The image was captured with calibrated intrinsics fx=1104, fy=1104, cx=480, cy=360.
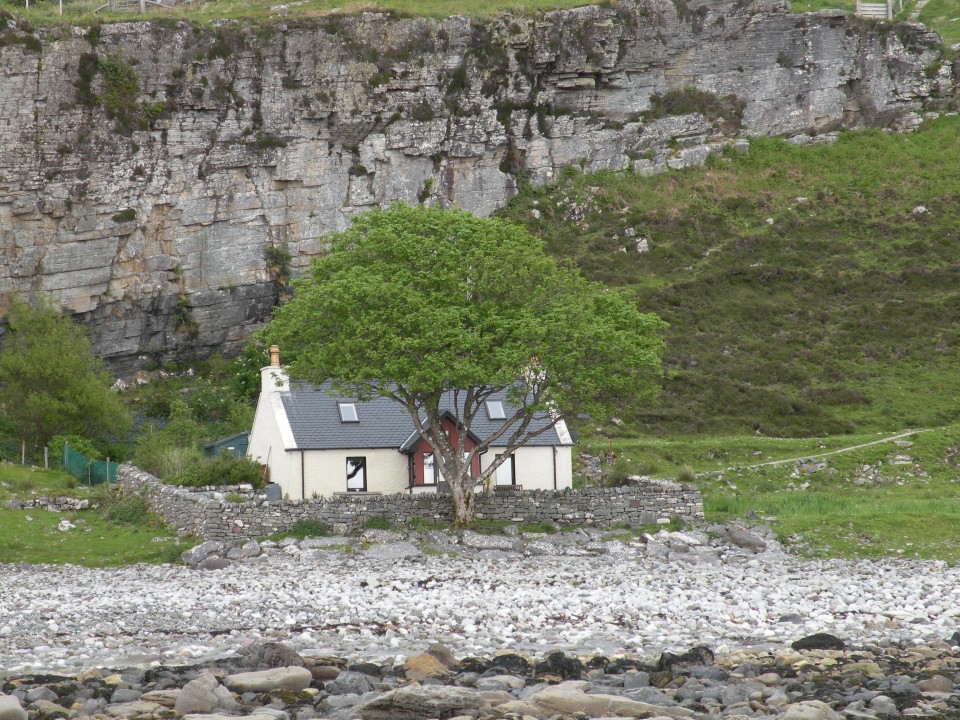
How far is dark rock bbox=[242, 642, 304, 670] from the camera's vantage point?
1655cm

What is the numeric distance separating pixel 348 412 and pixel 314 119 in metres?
42.6

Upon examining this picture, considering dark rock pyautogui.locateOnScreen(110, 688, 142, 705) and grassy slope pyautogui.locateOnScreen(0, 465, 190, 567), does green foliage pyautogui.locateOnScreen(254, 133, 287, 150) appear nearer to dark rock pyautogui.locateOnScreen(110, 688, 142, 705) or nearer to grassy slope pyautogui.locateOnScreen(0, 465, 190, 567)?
grassy slope pyautogui.locateOnScreen(0, 465, 190, 567)

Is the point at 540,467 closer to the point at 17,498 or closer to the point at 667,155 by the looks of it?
the point at 17,498

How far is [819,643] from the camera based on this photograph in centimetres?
1788

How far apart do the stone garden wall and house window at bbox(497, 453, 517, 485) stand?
4.70 metres

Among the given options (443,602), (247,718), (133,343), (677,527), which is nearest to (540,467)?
(677,527)

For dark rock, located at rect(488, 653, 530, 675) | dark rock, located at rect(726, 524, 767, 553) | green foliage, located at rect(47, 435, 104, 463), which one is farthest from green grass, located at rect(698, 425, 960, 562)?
green foliage, located at rect(47, 435, 104, 463)

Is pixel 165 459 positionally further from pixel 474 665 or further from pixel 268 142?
pixel 268 142

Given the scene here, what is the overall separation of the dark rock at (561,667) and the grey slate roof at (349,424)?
2055 centimetres

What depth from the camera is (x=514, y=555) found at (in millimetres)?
29391

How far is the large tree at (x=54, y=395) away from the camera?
51.3 metres

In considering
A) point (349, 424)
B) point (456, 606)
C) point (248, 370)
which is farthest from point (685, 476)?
point (248, 370)

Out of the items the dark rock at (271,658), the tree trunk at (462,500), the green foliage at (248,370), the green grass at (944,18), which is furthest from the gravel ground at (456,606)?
the green grass at (944,18)

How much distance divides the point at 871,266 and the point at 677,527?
4986 centimetres
